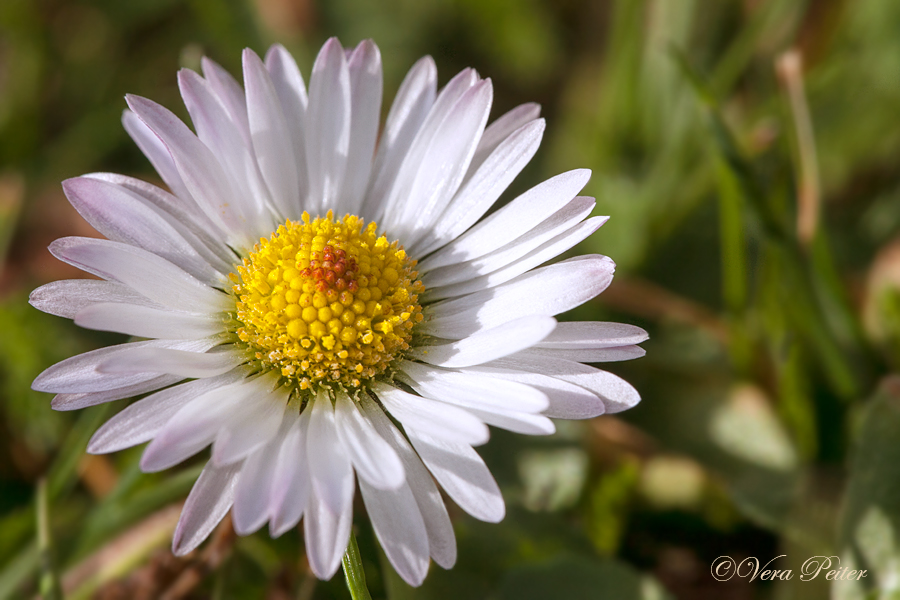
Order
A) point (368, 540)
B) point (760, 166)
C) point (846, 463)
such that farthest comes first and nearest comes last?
point (760, 166) → point (846, 463) → point (368, 540)

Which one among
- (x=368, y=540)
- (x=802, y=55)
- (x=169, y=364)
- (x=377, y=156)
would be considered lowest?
(x=802, y=55)

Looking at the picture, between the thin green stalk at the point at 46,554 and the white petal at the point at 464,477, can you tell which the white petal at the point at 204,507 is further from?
the thin green stalk at the point at 46,554

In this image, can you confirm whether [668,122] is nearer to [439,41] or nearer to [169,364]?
[439,41]

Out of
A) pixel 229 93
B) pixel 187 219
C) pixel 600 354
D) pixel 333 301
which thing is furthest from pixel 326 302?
pixel 600 354

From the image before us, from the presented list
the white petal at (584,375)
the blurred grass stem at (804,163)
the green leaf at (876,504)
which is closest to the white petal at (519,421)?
the white petal at (584,375)

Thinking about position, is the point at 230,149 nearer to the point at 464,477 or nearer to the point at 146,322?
the point at 146,322

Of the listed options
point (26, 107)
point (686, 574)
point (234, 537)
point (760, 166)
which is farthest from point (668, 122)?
point (26, 107)

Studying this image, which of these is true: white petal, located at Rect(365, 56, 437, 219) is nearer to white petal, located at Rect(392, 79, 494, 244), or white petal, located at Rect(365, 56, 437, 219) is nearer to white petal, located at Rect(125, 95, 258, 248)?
white petal, located at Rect(392, 79, 494, 244)
